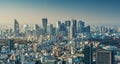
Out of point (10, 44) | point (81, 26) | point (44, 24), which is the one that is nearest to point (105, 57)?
point (81, 26)

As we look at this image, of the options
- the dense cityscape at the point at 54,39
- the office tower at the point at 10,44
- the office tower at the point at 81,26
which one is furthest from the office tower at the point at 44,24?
the office tower at the point at 10,44

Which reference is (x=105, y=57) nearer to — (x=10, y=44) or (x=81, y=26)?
(x=81, y=26)

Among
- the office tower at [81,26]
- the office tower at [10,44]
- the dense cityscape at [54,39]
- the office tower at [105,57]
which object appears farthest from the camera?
the office tower at [10,44]

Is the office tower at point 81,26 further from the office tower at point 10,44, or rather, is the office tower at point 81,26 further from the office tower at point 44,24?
the office tower at point 10,44

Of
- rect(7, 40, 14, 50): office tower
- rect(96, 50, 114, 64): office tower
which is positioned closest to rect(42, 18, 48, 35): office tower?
rect(7, 40, 14, 50): office tower

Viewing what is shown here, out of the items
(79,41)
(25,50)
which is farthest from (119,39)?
(25,50)

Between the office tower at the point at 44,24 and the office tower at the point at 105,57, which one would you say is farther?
the office tower at the point at 44,24

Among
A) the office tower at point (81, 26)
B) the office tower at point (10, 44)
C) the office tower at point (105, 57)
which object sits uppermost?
the office tower at point (81, 26)

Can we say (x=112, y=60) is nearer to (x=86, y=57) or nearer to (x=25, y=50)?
(x=86, y=57)

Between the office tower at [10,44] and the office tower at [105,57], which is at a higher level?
the office tower at [10,44]

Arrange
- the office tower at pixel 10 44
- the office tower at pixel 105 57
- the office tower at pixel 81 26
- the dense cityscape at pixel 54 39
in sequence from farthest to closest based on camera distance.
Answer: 1. the office tower at pixel 10 44
2. the dense cityscape at pixel 54 39
3. the office tower at pixel 81 26
4. the office tower at pixel 105 57
